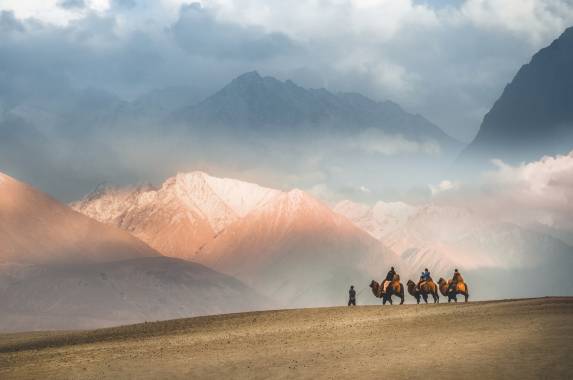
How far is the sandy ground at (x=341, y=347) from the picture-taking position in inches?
1802

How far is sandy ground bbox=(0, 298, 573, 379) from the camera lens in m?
45.8

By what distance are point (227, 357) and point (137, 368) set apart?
16.6 ft

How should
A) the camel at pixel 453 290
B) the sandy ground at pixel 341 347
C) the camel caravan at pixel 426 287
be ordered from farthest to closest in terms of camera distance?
the camel caravan at pixel 426 287 → the camel at pixel 453 290 → the sandy ground at pixel 341 347

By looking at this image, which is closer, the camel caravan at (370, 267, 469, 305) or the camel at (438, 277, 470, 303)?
the camel at (438, 277, 470, 303)

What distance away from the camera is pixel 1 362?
200ft

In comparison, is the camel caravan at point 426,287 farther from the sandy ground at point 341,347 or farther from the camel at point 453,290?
the sandy ground at point 341,347

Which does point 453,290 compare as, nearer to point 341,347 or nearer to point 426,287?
point 426,287

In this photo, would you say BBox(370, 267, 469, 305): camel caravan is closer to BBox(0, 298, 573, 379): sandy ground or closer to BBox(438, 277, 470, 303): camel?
BBox(438, 277, 470, 303): camel

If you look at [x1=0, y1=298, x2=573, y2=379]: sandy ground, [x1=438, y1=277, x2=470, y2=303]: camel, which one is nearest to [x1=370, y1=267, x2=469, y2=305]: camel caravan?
[x1=438, y1=277, x2=470, y2=303]: camel

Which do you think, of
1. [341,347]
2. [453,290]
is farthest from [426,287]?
[341,347]

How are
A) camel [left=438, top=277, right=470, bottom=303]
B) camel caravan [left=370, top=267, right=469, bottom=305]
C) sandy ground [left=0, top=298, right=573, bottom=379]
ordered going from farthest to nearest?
camel caravan [left=370, top=267, right=469, bottom=305], camel [left=438, top=277, right=470, bottom=303], sandy ground [left=0, top=298, right=573, bottom=379]

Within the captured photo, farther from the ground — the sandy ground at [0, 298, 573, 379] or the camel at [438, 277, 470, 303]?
the camel at [438, 277, 470, 303]

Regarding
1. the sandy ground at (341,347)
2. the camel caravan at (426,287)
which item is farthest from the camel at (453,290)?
the sandy ground at (341,347)

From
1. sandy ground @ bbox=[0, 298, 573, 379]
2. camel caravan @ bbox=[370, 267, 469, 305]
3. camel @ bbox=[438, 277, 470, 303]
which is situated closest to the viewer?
sandy ground @ bbox=[0, 298, 573, 379]
